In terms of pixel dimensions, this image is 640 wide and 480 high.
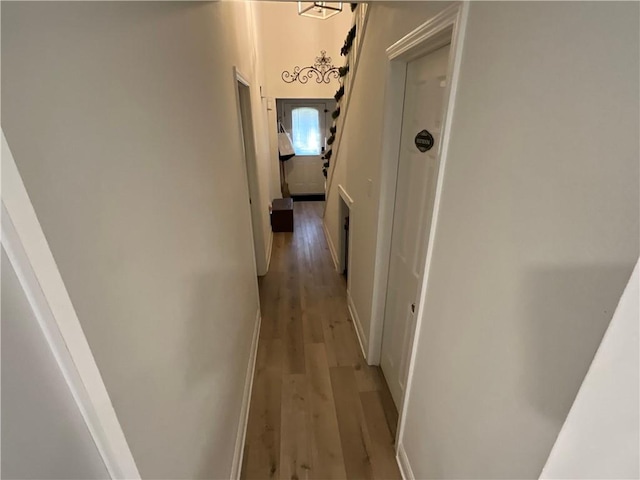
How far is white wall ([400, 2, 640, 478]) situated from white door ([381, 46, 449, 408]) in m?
0.29

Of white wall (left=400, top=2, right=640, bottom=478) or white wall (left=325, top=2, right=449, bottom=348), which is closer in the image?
white wall (left=400, top=2, right=640, bottom=478)

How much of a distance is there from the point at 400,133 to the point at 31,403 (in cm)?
176

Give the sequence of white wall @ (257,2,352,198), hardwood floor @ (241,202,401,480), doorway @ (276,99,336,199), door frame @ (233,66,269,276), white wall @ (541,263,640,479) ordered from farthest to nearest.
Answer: doorway @ (276,99,336,199)
white wall @ (257,2,352,198)
door frame @ (233,66,269,276)
hardwood floor @ (241,202,401,480)
white wall @ (541,263,640,479)

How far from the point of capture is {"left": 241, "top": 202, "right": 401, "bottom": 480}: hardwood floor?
170cm

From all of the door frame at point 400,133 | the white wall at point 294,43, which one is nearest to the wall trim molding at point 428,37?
the door frame at point 400,133

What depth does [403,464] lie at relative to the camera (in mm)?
1626

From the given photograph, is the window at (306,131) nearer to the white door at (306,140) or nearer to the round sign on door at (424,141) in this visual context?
the white door at (306,140)

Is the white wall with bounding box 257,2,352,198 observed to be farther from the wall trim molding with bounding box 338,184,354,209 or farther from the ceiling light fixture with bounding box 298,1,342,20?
the wall trim molding with bounding box 338,184,354,209

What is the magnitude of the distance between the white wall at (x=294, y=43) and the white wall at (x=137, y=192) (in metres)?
4.14

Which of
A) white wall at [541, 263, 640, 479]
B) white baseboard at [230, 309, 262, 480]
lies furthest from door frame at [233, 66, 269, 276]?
white wall at [541, 263, 640, 479]

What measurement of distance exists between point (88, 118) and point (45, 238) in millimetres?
249

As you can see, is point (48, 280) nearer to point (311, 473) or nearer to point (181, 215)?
point (181, 215)

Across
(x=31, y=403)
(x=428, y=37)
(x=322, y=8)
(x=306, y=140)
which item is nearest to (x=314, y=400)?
(x=31, y=403)

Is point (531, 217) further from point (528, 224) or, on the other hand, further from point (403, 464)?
point (403, 464)
